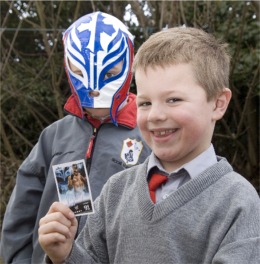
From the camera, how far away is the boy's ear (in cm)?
182

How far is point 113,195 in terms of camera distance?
75.8 inches

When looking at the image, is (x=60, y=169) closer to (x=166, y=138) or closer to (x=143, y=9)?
(x=166, y=138)

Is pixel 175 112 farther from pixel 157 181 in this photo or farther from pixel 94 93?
pixel 94 93

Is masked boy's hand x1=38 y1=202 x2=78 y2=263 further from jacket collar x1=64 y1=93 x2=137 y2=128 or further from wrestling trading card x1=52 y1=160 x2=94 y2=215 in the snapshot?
jacket collar x1=64 y1=93 x2=137 y2=128

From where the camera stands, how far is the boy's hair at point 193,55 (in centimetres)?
178

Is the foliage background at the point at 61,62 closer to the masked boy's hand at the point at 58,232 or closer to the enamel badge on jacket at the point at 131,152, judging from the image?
the enamel badge on jacket at the point at 131,152

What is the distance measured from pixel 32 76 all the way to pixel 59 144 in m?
4.84

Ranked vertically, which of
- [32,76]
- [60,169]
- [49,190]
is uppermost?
Result: [60,169]

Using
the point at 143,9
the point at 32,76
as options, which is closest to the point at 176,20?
the point at 143,9

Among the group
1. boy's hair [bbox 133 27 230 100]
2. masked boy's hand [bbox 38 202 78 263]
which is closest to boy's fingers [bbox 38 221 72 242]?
masked boy's hand [bbox 38 202 78 263]

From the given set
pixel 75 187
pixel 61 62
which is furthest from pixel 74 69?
pixel 61 62

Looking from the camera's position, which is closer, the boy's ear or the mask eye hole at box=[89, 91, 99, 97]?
the boy's ear

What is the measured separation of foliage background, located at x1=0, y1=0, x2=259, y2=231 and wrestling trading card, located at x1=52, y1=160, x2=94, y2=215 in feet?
13.6

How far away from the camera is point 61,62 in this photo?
7.00 meters
